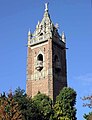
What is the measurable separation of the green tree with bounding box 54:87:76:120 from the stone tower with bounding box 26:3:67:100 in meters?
8.81

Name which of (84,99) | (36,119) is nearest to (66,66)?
(36,119)

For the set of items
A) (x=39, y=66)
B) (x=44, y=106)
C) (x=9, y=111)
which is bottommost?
(x=9, y=111)

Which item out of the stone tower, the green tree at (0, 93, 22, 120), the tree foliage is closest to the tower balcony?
the stone tower

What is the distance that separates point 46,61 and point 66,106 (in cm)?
1449

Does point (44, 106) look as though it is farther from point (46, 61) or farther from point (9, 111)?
point (9, 111)

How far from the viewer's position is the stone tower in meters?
64.9

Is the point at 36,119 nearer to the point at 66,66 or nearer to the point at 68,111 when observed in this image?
the point at 68,111

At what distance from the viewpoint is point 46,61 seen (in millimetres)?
66000

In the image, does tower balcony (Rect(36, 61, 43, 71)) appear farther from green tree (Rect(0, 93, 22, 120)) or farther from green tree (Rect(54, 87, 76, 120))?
green tree (Rect(0, 93, 22, 120))

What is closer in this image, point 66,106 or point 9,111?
point 9,111

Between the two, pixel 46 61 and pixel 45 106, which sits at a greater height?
pixel 46 61

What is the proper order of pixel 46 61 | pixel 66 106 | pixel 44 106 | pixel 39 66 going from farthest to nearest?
pixel 39 66, pixel 46 61, pixel 44 106, pixel 66 106

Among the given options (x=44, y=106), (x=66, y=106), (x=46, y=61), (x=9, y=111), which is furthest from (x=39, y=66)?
(x=9, y=111)

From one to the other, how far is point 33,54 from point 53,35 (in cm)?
472
